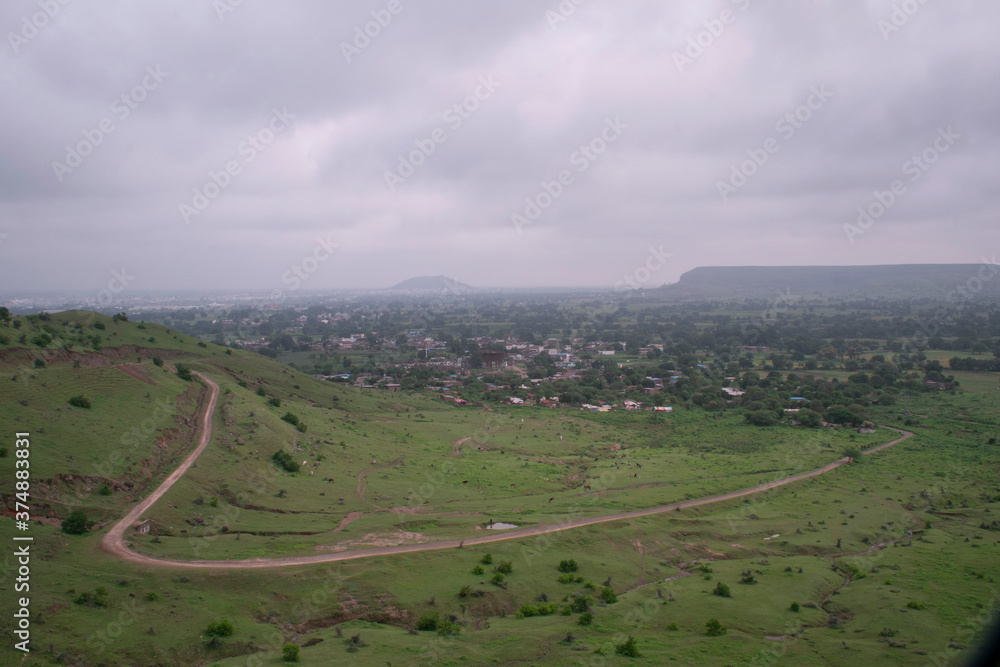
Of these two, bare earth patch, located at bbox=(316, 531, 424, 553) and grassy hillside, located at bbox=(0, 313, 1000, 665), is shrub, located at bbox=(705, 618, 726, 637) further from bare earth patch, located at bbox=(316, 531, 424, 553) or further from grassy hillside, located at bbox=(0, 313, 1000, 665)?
bare earth patch, located at bbox=(316, 531, 424, 553)

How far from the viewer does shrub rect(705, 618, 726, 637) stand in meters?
23.1

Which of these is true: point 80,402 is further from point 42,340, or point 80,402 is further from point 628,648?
point 628,648

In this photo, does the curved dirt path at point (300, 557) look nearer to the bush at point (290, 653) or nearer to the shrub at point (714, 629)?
the bush at point (290, 653)

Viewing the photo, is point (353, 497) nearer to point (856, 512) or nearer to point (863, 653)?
point (863, 653)

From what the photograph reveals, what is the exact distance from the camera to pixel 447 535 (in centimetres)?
3209

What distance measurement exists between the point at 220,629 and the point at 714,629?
1984 centimetres

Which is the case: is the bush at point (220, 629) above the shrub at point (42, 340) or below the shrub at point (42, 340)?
below

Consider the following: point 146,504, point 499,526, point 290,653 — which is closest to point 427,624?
point 290,653

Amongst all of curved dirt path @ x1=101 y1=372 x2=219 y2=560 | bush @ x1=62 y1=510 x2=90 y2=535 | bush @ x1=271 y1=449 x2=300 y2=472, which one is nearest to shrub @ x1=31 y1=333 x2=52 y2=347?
curved dirt path @ x1=101 y1=372 x2=219 y2=560

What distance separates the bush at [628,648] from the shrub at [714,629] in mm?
4342

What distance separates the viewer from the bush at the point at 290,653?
1925 cm

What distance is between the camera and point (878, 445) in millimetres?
60688

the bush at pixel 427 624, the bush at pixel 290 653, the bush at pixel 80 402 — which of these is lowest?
the bush at pixel 427 624

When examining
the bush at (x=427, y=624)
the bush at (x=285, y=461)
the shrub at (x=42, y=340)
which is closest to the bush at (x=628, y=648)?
the bush at (x=427, y=624)
